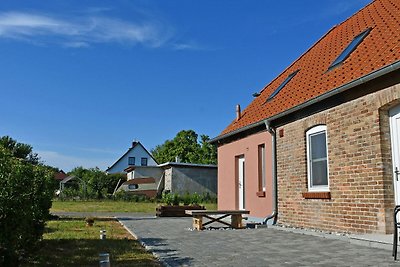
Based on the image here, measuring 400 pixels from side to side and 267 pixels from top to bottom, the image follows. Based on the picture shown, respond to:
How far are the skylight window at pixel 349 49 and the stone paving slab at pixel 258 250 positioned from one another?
193 inches

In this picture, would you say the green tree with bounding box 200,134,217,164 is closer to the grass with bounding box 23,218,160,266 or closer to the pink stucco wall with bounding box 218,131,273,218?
the pink stucco wall with bounding box 218,131,273,218

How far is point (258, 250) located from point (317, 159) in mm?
3893

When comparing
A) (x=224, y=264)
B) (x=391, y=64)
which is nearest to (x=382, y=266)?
(x=224, y=264)

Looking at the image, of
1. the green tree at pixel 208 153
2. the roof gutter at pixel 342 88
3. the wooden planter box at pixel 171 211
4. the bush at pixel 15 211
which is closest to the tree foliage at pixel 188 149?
the green tree at pixel 208 153

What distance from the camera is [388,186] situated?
870 cm

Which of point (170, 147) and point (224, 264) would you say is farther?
point (170, 147)

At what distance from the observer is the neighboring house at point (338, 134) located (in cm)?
881

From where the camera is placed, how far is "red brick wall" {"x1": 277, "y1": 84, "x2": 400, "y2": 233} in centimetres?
875

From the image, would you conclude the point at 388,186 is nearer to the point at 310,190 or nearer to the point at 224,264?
the point at 310,190

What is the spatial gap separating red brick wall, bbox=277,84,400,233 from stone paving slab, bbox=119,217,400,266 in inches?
26.8

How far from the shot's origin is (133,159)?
199 ft

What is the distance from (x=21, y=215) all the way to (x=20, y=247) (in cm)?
74

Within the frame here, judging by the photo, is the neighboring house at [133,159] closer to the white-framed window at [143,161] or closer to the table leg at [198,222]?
the white-framed window at [143,161]

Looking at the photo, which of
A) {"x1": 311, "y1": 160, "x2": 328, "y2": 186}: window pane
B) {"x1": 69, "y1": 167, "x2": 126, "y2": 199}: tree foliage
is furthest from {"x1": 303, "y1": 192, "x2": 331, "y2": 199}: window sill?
{"x1": 69, "y1": 167, "x2": 126, "y2": 199}: tree foliage
